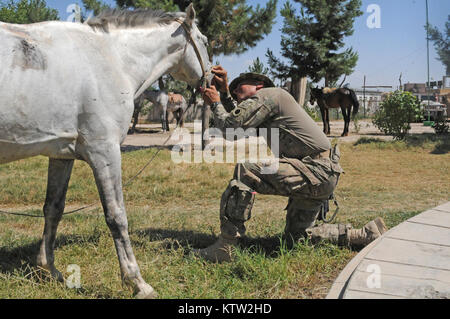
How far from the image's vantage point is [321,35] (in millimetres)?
14281

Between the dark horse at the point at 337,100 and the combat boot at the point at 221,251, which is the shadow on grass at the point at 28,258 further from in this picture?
the dark horse at the point at 337,100

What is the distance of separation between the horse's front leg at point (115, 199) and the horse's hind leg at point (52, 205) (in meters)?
0.59

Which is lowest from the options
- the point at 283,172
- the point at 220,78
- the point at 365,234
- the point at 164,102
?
the point at 365,234

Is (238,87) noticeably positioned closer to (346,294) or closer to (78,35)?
(78,35)

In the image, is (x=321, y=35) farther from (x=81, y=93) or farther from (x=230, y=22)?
(x=81, y=93)

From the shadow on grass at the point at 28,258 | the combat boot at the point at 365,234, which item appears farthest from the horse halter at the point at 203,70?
the combat boot at the point at 365,234

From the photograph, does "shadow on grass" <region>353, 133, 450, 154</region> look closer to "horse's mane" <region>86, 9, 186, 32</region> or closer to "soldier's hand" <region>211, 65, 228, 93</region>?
"soldier's hand" <region>211, 65, 228, 93</region>

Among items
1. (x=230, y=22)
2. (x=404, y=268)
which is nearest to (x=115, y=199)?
(x=404, y=268)

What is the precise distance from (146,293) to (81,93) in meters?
1.36

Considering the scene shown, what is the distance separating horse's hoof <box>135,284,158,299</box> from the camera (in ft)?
9.15

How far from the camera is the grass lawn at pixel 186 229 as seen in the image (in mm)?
2988

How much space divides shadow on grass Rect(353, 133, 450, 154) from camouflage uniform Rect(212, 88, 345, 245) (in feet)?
25.3

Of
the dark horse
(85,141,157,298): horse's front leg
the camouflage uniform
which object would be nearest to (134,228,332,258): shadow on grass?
the camouflage uniform
